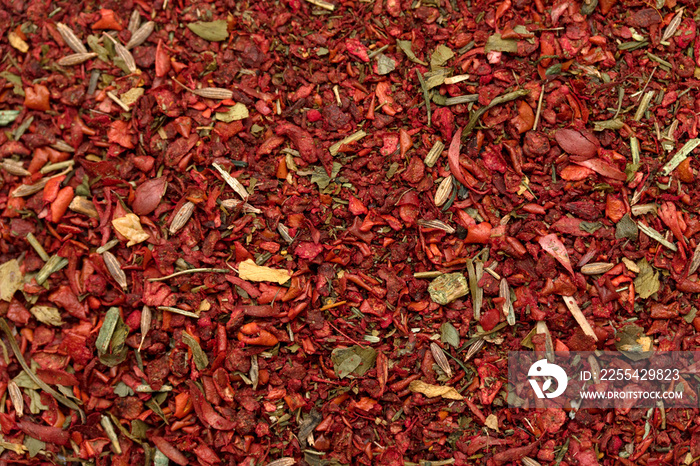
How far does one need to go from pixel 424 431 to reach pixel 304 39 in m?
1.17

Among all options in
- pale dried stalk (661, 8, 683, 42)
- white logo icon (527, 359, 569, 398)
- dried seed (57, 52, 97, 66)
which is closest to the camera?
white logo icon (527, 359, 569, 398)

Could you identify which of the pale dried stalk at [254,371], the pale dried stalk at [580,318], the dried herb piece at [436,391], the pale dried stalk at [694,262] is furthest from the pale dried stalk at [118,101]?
the pale dried stalk at [694,262]

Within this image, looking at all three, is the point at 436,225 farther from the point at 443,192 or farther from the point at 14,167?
the point at 14,167

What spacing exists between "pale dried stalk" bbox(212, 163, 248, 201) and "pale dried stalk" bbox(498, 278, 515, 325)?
75cm

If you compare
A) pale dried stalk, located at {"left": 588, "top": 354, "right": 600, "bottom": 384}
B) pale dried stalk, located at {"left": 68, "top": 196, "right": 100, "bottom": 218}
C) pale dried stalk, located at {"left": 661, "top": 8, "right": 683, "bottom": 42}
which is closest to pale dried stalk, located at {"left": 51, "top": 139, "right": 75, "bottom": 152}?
pale dried stalk, located at {"left": 68, "top": 196, "right": 100, "bottom": 218}

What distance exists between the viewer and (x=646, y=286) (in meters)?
1.40

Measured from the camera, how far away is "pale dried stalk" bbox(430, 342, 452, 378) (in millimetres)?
1383

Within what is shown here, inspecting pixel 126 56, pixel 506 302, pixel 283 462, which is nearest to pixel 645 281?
pixel 506 302

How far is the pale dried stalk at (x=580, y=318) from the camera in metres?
1.37

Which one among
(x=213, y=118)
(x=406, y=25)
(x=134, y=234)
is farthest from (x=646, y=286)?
(x=134, y=234)

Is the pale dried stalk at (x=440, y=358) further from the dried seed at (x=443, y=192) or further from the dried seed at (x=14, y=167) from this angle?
the dried seed at (x=14, y=167)

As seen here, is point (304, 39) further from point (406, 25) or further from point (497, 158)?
point (497, 158)

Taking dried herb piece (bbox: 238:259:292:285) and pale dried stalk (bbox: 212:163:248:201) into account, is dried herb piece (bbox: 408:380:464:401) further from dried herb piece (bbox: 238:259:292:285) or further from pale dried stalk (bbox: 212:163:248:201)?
pale dried stalk (bbox: 212:163:248:201)

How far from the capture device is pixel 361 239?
4.64ft
